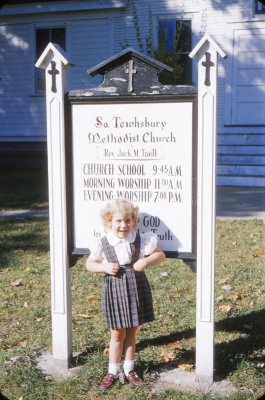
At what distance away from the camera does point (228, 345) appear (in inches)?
159

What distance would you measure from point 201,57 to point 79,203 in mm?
1174

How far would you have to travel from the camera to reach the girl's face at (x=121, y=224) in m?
3.35

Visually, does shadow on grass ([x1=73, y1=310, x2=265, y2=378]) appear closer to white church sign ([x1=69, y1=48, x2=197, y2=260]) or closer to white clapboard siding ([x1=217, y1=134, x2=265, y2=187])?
white church sign ([x1=69, y1=48, x2=197, y2=260])

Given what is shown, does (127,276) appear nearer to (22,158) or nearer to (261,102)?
(261,102)

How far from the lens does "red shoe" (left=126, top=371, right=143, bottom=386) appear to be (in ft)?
11.2

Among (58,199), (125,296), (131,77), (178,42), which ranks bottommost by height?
(125,296)

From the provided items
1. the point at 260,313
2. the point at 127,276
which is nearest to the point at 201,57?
the point at 127,276

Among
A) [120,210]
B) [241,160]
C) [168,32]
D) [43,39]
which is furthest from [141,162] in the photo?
[43,39]

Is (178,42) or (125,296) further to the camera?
(178,42)

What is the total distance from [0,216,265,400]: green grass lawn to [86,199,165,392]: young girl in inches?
13.2

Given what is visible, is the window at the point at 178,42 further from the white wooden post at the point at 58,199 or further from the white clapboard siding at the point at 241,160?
the white wooden post at the point at 58,199

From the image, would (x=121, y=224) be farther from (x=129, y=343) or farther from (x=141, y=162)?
(x=129, y=343)

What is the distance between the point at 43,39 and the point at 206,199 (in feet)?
42.6

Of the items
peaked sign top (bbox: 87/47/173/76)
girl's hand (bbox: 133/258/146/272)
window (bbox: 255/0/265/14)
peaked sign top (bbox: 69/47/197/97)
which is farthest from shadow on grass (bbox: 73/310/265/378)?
window (bbox: 255/0/265/14)
